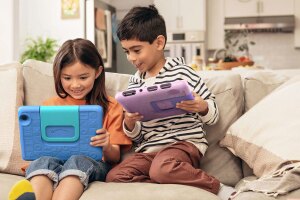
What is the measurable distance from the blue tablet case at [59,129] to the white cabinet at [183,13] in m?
5.85

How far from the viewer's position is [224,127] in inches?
70.4

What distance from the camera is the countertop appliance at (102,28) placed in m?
5.95

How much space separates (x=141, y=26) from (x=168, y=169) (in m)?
0.58

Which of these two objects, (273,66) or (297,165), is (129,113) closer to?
(297,165)

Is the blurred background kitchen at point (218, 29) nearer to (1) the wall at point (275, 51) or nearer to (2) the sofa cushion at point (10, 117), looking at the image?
(1) the wall at point (275, 51)

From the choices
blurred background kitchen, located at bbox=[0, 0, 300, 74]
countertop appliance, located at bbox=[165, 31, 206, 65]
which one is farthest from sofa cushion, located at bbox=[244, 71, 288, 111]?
countertop appliance, located at bbox=[165, 31, 206, 65]

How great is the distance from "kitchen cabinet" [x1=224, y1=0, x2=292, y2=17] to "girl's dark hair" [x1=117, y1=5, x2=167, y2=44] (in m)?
5.52

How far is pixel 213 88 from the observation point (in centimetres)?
183

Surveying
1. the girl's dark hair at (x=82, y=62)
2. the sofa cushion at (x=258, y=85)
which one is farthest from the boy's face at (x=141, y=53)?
the sofa cushion at (x=258, y=85)

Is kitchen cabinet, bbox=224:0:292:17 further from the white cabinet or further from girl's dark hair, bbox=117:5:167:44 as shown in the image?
Answer: girl's dark hair, bbox=117:5:167:44

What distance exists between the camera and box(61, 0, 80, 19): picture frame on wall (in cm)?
596

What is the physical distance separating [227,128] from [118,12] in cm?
588

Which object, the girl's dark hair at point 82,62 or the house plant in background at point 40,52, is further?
the house plant in background at point 40,52

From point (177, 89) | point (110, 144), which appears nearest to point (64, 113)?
point (110, 144)
